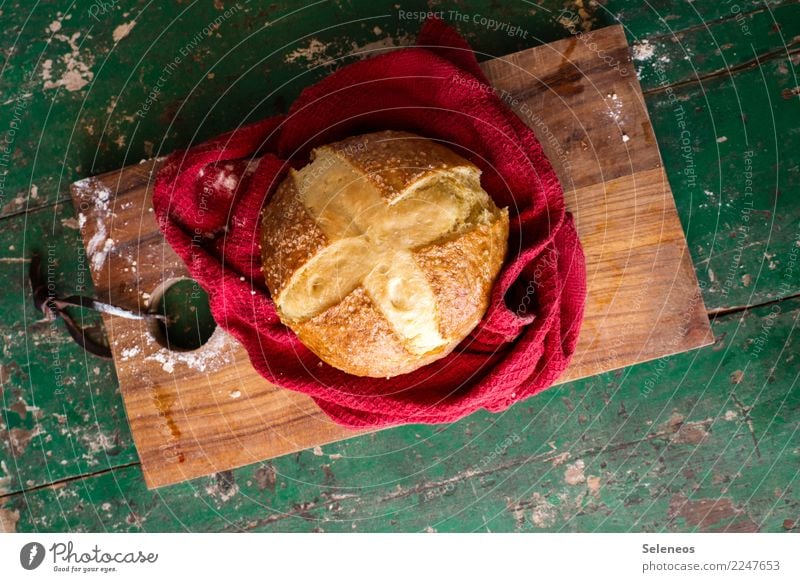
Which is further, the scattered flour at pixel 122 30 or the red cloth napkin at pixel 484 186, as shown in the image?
the scattered flour at pixel 122 30

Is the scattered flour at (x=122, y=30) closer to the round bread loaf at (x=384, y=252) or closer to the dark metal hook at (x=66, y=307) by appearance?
the dark metal hook at (x=66, y=307)

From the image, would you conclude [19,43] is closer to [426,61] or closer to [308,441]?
[426,61]

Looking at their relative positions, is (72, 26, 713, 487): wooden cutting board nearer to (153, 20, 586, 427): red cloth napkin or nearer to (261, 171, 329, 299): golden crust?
(153, 20, 586, 427): red cloth napkin

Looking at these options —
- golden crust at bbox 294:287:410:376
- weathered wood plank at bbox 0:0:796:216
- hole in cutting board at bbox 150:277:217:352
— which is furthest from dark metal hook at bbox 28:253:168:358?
golden crust at bbox 294:287:410:376

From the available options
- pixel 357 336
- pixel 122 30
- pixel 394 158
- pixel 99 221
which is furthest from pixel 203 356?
pixel 122 30

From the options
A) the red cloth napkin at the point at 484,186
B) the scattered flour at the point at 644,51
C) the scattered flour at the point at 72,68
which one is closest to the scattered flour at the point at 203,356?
the red cloth napkin at the point at 484,186

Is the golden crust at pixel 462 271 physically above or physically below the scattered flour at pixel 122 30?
below
